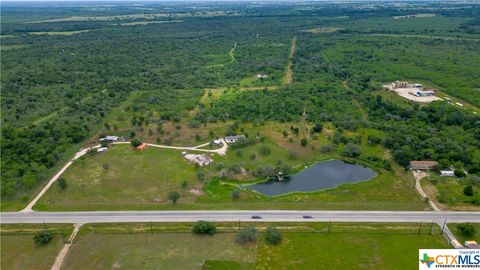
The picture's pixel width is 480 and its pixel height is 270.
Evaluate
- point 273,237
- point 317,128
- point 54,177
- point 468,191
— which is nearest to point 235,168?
point 273,237

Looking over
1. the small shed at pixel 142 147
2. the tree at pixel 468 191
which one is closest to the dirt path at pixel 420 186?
the tree at pixel 468 191

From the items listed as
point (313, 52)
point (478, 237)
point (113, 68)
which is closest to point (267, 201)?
point (478, 237)

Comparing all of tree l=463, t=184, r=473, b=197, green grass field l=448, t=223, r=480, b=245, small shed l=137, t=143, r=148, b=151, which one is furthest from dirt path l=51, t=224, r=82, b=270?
tree l=463, t=184, r=473, b=197

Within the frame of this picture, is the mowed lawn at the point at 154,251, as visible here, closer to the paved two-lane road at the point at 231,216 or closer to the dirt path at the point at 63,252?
the dirt path at the point at 63,252

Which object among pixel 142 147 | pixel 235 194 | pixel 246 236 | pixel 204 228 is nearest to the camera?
pixel 246 236

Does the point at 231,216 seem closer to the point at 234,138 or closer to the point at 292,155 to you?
the point at 292,155

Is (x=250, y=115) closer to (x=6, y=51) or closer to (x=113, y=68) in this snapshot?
(x=113, y=68)
